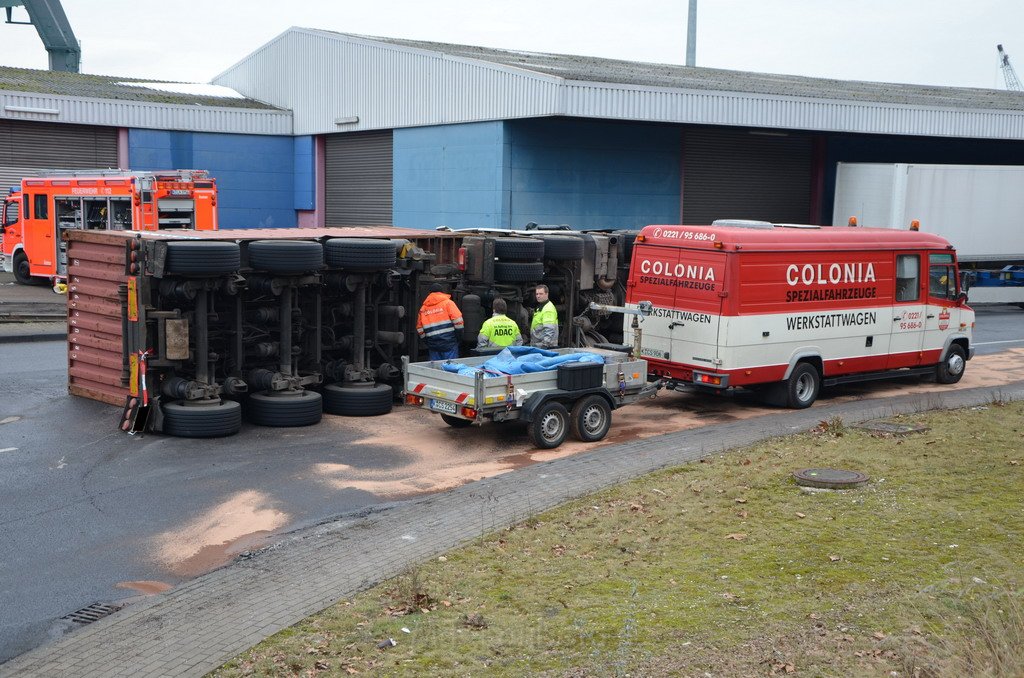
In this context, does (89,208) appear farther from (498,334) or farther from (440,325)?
(498,334)

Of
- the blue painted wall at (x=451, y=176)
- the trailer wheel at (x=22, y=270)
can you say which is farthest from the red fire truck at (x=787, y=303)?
the trailer wheel at (x=22, y=270)

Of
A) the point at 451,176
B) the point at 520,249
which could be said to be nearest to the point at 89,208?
the point at 451,176

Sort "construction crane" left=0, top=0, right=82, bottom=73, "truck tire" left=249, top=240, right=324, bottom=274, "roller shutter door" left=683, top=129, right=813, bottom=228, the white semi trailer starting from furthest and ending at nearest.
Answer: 1. "construction crane" left=0, top=0, right=82, bottom=73
2. "roller shutter door" left=683, top=129, right=813, bottom=228
3. the white semi trailer
4. "truck tire" left=249, top=240, right=324, bottom=274

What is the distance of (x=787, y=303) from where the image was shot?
1595 centimetres

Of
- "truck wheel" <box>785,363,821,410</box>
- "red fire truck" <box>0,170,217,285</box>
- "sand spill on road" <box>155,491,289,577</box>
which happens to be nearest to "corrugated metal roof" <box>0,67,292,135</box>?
"red fire truck" <box>0,170,217,285</box>

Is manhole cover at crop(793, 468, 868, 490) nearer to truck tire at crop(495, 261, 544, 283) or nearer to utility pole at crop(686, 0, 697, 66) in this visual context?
truck tire at crop(495, 261, 544, 283)

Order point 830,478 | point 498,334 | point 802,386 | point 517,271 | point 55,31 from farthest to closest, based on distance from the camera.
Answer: point 55,31
point 517,271
point 802,386
point 498,334
point 830,478

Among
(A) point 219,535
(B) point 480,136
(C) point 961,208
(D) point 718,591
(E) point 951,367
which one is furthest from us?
(C) point 961,208

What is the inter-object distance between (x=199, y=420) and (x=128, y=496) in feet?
8.61

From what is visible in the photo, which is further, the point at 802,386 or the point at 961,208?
the point at 961,208

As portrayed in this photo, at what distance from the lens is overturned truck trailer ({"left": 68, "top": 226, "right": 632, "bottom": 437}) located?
1404 centimetres

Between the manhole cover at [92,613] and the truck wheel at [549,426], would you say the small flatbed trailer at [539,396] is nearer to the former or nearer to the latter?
the truck wheel at [549,426]

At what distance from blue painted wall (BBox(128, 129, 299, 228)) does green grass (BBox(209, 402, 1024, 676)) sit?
30.2 meters

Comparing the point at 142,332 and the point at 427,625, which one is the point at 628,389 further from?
the point at 427,625
